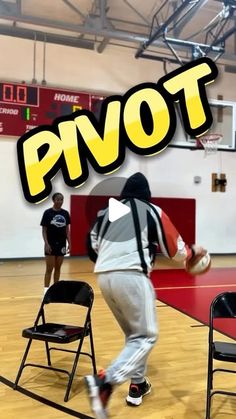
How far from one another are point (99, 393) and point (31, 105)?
29.1 ft

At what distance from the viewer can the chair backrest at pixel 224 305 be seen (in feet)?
9.96

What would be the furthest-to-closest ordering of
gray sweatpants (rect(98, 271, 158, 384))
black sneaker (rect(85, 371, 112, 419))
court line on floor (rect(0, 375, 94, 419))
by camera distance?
1. court line on floor (rect(0, 375, 94, 419))
2. gray sweatpants (rect(98, 271, 158, 384))
3. black sneaker (rect(85, 371, 112, 419))

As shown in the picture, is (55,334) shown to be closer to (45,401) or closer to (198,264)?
(45,401)

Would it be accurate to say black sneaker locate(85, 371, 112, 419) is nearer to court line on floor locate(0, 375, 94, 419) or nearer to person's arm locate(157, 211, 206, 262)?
court line on floor locate(0, 375, 94, 419)

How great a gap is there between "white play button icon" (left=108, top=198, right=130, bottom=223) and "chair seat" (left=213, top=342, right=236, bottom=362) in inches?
44.6

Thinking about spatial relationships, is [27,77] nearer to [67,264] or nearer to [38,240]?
[38,240]

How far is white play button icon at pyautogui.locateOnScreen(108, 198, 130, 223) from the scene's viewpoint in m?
2.66

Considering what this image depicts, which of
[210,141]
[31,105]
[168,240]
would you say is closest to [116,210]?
[168,240]

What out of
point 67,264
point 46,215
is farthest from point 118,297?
point 67,264

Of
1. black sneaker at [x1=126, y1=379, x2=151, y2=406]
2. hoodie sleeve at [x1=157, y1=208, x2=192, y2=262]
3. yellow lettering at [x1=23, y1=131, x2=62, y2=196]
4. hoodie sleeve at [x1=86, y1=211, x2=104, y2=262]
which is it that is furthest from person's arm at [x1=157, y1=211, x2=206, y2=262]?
yellow lettering at [x1=23, y1=131, x2=62, y2=196]

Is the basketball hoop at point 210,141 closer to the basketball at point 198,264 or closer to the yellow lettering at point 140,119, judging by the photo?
the yellow lettering at point 140,119

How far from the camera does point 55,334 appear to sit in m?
3.06

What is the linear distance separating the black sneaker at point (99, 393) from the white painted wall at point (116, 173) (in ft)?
27.2

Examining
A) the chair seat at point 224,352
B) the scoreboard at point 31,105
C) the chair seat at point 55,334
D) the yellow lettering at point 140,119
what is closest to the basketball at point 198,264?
the chair seat at point 224,352
